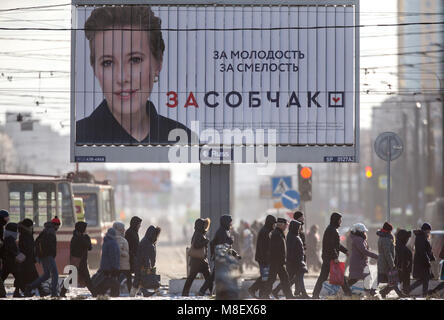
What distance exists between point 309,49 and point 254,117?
1.91 m

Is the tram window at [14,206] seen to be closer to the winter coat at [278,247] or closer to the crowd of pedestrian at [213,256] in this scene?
the crowd of pedestrian at [213,256]

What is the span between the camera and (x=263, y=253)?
73.9 ft

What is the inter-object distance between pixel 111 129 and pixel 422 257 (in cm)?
742

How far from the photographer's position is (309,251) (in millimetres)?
37406

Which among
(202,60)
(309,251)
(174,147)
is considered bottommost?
(309,251)

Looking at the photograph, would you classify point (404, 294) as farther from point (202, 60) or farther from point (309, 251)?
point (309, 251)

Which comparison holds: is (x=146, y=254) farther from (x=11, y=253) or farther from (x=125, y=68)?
(x=125, y=68)

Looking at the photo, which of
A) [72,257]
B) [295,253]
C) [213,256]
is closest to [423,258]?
[295,253]

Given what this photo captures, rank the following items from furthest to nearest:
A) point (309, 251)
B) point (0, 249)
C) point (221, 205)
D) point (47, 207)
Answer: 1. point (309, 251)
2. point (47, 207)
3. point (221, 205)
4. point (0, 249)

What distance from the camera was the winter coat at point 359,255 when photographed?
21.9 meters

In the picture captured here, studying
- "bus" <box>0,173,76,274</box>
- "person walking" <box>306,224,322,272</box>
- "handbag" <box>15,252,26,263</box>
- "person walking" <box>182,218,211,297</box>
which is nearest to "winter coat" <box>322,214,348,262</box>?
"person walking" <box>182,218,211,297</box>

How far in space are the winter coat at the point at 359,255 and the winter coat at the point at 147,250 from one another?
3.82 meters

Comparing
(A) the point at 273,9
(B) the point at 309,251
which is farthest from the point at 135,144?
(B) the point at 309,251

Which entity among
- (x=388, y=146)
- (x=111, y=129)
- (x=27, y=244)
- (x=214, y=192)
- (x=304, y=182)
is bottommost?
(x=27, y=244)
